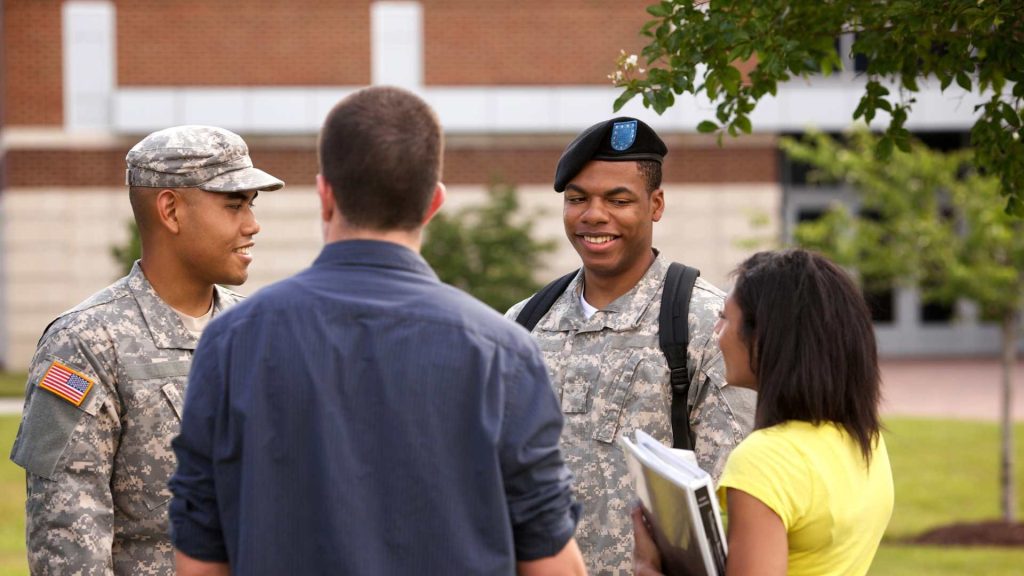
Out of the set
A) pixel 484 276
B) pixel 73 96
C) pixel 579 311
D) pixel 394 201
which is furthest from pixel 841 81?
pixel 394 201

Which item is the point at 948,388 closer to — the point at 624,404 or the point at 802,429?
the point at 624,404

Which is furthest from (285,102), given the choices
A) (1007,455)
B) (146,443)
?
(146,443)

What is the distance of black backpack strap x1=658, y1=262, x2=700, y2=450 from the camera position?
3.56 m

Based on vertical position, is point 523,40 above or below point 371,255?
above

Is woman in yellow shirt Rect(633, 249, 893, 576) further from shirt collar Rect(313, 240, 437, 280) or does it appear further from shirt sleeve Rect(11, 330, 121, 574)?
shirt sleeve Rect(11, 330, 121, 574)

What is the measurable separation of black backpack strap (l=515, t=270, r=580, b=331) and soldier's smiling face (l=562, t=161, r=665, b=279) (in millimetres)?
208

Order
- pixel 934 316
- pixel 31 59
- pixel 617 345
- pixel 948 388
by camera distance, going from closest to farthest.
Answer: pixel 617 345 < pixel 31 59 < pixel 948 388 < pixel 934 316

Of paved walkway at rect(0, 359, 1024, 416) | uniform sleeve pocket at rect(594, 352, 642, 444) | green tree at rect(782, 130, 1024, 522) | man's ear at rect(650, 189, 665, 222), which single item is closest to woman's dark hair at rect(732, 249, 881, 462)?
uniform sleeve pocket at rect(594, 352, 642, 444)

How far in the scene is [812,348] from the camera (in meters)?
2.66

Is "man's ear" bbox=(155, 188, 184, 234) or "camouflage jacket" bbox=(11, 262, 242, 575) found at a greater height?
"man's ear" bbox=(155, 188, 184, 234)

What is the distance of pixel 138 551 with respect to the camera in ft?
10.8

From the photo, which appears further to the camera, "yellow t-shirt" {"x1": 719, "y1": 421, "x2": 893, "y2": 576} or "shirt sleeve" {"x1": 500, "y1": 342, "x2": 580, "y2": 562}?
"yellow t-shirt" {"x1": 719, "y1": 421, "x2": 893, "y2": 576}

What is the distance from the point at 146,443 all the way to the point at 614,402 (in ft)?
4.15

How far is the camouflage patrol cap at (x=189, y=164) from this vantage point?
11.3 feet
